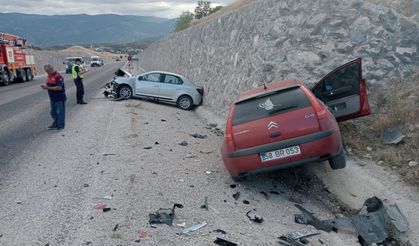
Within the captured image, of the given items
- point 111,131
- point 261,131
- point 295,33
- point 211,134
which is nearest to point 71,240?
point 261,131

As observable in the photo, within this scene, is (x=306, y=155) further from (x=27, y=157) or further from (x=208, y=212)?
(x=27, y=157)

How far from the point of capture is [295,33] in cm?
1188

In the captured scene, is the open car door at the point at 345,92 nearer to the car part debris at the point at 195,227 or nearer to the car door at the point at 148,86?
the car part debris at the point at 195,227

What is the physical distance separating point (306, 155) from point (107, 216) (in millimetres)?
3022

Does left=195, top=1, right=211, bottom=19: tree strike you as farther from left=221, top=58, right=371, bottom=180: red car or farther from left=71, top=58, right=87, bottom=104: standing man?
left=221, top=58, right=371, bottom=180: red car

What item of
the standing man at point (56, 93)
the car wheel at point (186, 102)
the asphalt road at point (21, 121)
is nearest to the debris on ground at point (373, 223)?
the asphalt road at point (21, 121)

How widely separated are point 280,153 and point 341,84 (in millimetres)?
2896

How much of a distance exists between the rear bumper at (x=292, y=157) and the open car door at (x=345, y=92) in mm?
2087

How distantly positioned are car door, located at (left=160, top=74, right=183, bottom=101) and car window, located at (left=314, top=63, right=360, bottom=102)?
33.2 ft

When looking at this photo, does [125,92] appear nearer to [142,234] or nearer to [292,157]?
[292,157]

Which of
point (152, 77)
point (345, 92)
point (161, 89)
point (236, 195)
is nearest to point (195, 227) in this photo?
point (236, 195)

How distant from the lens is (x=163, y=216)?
18.9ft

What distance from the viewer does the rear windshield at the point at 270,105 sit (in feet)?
22.6

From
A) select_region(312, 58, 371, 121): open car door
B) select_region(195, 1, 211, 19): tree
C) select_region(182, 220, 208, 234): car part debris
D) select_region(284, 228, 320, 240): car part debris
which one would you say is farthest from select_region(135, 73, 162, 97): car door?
select_region(195, 1, 211, 19): tree
